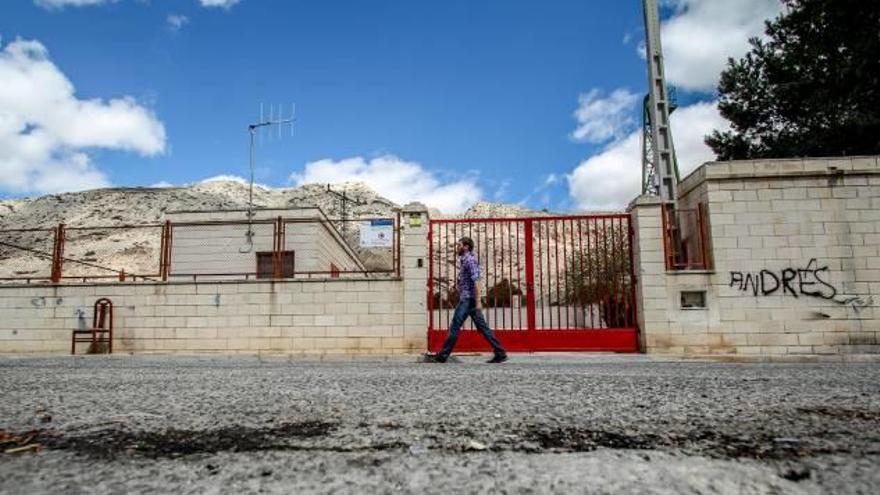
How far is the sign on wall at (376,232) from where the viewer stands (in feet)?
40.9

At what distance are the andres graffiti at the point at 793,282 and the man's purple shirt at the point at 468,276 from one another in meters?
5.98

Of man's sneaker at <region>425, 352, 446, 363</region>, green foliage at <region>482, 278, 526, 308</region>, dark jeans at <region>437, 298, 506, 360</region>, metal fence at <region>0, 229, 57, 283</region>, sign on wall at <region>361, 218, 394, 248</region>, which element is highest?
metal fence at <region>0, 229, 57, 283</region>

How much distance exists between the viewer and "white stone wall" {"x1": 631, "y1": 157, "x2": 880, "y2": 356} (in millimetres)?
10961

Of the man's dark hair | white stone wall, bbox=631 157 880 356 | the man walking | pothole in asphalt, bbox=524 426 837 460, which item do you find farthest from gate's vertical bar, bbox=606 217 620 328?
pothole in asphalt, bbox=524 426 837 460

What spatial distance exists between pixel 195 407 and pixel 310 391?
0.90 m

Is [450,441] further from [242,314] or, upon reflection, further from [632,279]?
[242,314]

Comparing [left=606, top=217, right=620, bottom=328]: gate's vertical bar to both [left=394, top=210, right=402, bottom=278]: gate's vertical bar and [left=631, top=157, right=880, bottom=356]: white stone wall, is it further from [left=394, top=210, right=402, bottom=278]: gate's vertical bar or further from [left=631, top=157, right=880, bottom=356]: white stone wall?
[left=394, top=210, right=402, bottom=278]: gate's vertical bar

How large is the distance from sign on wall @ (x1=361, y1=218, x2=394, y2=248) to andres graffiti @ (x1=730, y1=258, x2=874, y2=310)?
7.36 m

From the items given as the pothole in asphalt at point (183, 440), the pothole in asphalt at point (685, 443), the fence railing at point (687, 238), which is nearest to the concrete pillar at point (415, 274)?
the fence railing at point (687, 238)

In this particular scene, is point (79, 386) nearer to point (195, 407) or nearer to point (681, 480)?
point (195, 407)

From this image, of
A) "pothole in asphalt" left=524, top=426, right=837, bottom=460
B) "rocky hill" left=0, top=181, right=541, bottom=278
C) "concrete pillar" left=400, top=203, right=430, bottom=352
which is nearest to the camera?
"pothole in asphalt" left=524, top=426, right=837, bottom=460

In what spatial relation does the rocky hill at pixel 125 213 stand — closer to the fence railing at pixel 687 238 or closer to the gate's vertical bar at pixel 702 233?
the fence railing at pixel 687 238

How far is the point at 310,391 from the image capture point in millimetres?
3840

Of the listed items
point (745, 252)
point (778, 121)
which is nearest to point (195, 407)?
point (745, 252)
